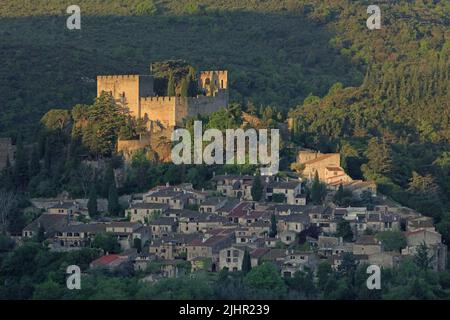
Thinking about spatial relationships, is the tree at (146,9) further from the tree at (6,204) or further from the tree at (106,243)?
the tree at (106,243)

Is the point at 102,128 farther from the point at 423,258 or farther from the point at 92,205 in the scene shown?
the point at 423,258

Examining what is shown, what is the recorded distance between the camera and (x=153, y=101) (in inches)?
2483

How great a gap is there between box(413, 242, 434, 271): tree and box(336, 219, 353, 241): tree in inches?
85.3

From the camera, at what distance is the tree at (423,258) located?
53219 mm

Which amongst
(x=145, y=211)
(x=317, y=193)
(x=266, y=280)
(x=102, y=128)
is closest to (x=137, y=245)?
(x=145, y=211)

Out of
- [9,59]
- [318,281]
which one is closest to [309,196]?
[318,281]

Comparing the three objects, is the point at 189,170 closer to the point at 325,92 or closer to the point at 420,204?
the point at 420,204

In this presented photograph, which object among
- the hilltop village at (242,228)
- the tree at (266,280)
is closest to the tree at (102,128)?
the hilltop village at (242,228)

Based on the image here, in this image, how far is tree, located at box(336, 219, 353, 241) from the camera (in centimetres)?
5550

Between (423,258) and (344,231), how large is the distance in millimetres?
2857

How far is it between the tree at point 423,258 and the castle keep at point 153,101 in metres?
11.2

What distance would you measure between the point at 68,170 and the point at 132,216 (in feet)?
13.8

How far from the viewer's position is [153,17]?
108625 mm
